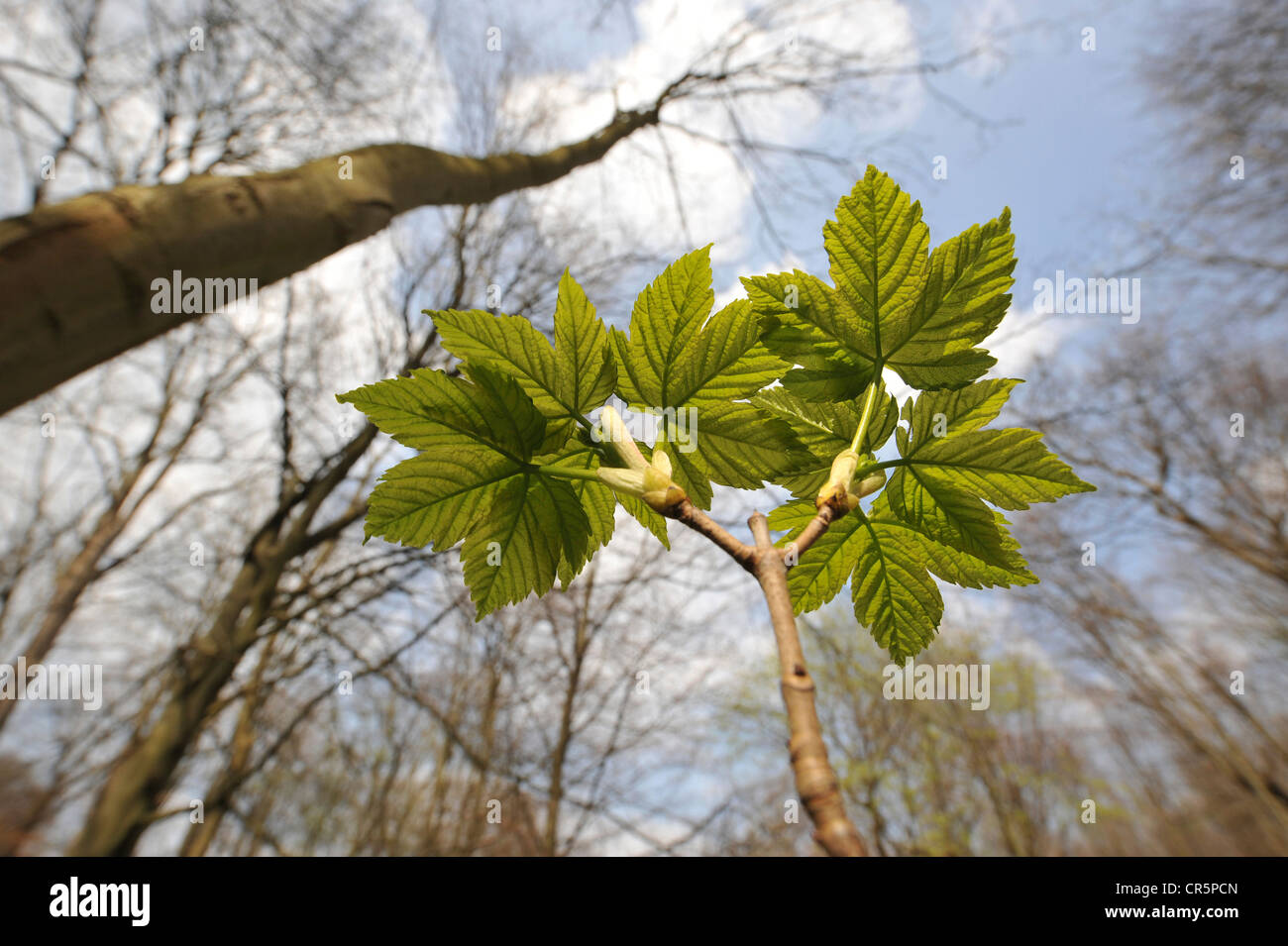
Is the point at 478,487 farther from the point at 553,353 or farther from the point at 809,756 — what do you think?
the point at 809,756

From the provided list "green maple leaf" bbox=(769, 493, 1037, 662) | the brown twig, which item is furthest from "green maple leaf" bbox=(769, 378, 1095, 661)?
the brown twig

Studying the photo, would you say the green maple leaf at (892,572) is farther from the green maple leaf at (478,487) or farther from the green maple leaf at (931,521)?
the green maple leaf at (478,487)

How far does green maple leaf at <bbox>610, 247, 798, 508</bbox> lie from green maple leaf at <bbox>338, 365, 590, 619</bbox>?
74 mm

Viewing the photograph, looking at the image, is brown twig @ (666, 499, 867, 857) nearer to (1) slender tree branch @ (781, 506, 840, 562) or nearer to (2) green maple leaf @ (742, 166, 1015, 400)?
(1) slender tree branch @ (781, 506, 840, 562)

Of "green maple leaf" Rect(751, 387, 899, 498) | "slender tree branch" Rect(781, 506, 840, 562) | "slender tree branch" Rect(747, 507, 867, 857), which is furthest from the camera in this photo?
"green maple leaf" Rect(751, 387, 899, 498)

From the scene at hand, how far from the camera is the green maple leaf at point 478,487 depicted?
36 centimetres

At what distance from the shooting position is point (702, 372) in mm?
391

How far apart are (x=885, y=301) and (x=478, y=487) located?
277 millimetres

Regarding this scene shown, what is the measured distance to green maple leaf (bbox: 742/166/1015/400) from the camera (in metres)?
0.38

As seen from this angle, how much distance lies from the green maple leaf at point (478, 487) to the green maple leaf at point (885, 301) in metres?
0.16

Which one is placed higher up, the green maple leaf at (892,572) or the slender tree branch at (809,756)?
the green maple leaf at (892,572)

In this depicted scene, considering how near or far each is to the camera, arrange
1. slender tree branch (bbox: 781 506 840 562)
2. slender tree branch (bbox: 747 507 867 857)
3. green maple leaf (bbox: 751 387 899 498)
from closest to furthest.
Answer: slender tree branch (bbox: 747 507 867 857)
slender tree branch (bbox: 781 506 840 562)
green maple leaf (bbox: 751 387 899 498)

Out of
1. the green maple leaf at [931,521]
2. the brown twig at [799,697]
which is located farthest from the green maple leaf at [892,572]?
the brown twig at [799,697]

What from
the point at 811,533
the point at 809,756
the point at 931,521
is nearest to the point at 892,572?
the point at 931,521
